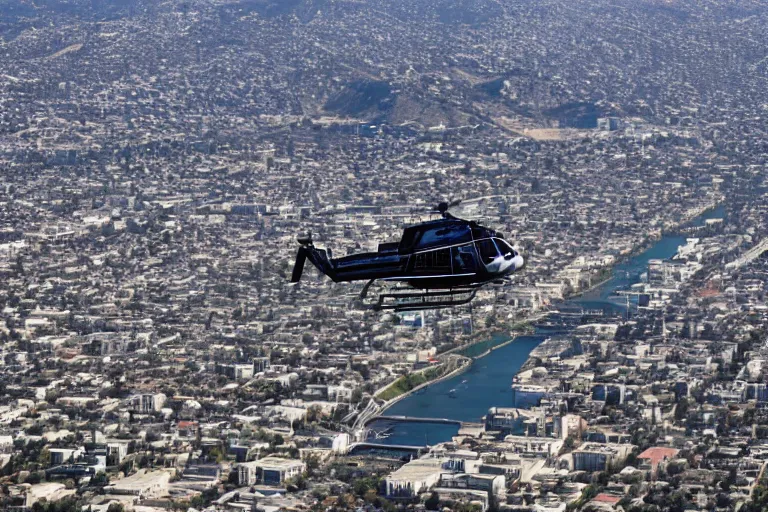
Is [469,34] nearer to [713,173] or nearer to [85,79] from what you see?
[85,79]

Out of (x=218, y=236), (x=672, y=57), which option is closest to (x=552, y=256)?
(x=218, y=236)

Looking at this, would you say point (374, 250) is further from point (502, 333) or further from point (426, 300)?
point (426, 300)

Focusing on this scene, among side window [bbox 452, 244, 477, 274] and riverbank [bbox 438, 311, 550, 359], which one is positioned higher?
side window [bbox 452, 244, 477, 274]

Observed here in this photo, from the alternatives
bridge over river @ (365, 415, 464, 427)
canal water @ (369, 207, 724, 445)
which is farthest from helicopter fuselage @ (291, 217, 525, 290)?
bridge over river @ (365, 415, 464, 427)

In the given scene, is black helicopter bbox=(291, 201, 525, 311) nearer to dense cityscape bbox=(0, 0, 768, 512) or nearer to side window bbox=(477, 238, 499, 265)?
side window bbox=(477, 238, 499, 265)

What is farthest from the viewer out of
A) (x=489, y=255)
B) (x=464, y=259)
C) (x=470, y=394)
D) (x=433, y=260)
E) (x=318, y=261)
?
(x=470, y=394)

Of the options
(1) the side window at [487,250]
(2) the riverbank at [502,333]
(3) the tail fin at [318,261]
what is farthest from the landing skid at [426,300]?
(2) the riverbank at [502,333]

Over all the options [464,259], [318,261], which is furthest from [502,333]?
[464,259]
